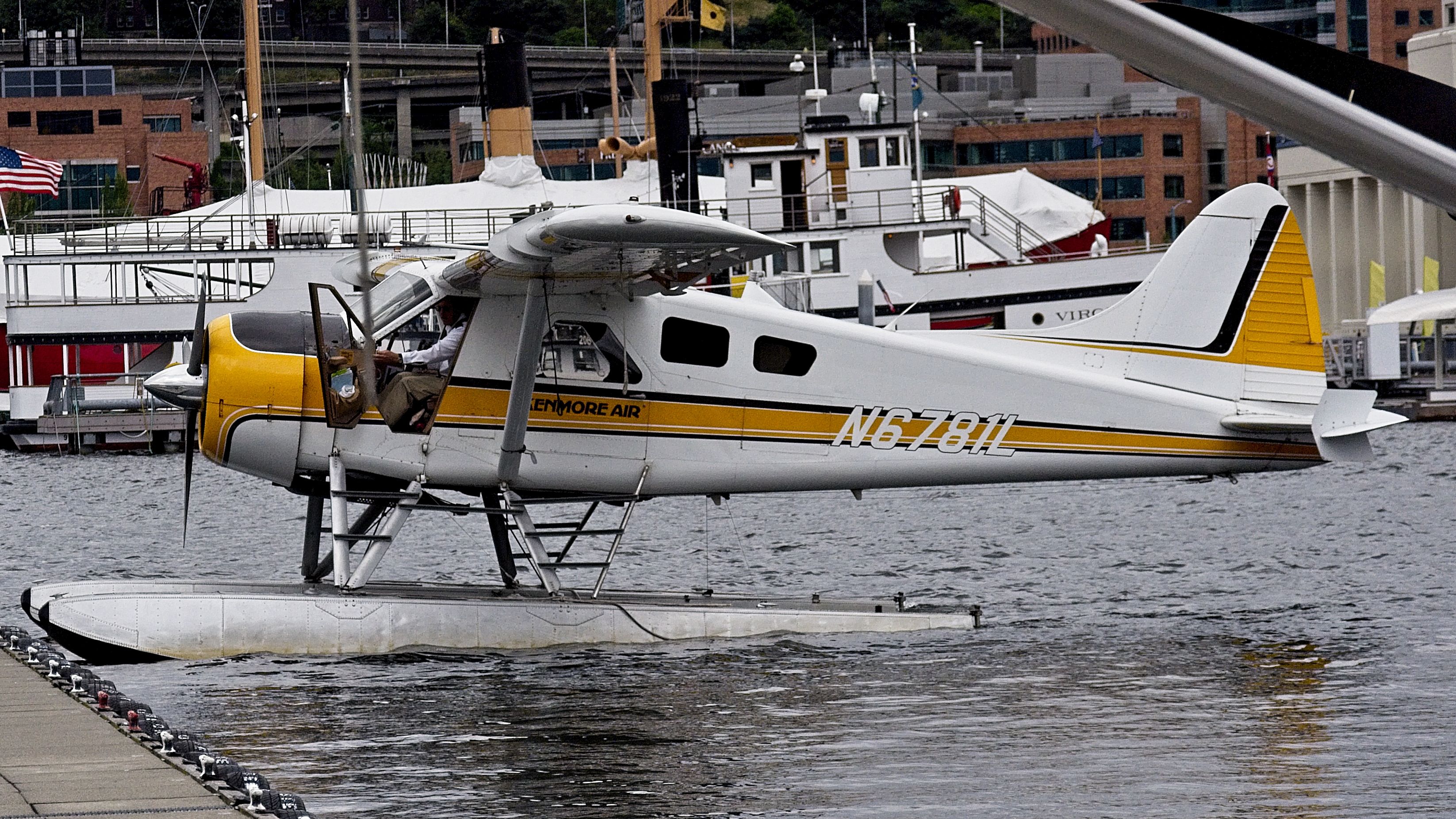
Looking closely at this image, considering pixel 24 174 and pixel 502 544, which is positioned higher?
pixel 24 174

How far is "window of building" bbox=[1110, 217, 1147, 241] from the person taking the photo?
79000 millimetres

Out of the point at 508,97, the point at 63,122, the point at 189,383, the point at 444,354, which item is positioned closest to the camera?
the point at 189,383

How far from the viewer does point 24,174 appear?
3834cm

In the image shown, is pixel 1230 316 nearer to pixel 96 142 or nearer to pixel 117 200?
pixel 117 200

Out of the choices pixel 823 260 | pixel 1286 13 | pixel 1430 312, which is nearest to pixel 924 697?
pixel 1430 312

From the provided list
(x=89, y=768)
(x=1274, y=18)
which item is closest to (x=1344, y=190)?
(x=1274, y=18)

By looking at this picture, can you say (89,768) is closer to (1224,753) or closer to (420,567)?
(1224,753)

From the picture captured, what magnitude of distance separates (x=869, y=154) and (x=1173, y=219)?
141 feet

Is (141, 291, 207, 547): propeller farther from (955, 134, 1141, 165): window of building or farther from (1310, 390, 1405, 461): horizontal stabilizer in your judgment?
(955, 134, 1141, 165): window of building

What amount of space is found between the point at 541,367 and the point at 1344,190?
6701cm

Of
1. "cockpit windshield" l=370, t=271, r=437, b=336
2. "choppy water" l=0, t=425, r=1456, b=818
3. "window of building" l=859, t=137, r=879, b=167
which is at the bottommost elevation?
"choppy water" l=0, t=425, r=1456, b=818

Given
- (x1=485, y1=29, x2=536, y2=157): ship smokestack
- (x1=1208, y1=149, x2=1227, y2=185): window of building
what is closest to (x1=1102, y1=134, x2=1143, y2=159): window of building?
(x1=1208, y1=149, x2=1227, y2=185): window of building

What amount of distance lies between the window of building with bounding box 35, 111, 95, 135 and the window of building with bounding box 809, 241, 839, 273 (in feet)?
156

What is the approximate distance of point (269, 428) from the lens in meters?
10.8
